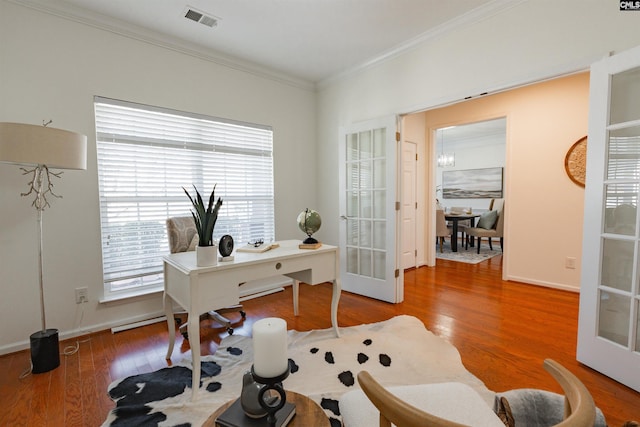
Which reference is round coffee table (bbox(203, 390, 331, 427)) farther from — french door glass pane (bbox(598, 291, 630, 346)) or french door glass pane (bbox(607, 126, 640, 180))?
french door glass pane (bbox(607, 126, 640, 180))

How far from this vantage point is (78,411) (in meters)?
1.57

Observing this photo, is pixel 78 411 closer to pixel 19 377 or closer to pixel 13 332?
pixel 19 377

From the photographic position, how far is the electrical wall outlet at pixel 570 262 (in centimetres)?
344

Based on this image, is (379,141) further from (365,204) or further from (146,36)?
(146,36)

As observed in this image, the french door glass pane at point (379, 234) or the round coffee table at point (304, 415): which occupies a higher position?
the french door glass pane at point (379, 234)

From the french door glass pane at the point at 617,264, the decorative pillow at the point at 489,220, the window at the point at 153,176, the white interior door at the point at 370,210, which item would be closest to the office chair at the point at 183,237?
the window at the point at 153,176

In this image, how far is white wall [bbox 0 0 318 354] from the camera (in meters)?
2.14

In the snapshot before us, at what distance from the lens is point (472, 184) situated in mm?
7273

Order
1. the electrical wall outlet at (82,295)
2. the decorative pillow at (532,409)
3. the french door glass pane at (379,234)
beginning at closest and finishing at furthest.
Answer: the decorative pillow at (532,409) → the electrical wall outlet at (82,295) → the french door glass pane at (379,234)

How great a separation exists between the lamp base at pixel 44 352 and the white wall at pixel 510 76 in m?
→ 2.79

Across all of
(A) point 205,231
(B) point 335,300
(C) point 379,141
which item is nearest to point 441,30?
(C) point 379,141

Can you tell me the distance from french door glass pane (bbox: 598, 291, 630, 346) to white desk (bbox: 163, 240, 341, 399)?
5.65 ft

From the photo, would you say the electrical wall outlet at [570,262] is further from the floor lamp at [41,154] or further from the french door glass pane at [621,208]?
the floor lamp at [41,154]

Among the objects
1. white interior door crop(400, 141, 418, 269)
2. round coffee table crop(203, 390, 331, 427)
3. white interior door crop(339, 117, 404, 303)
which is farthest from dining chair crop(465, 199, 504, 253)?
round coffee table crop(203, 390, 331, 427)
